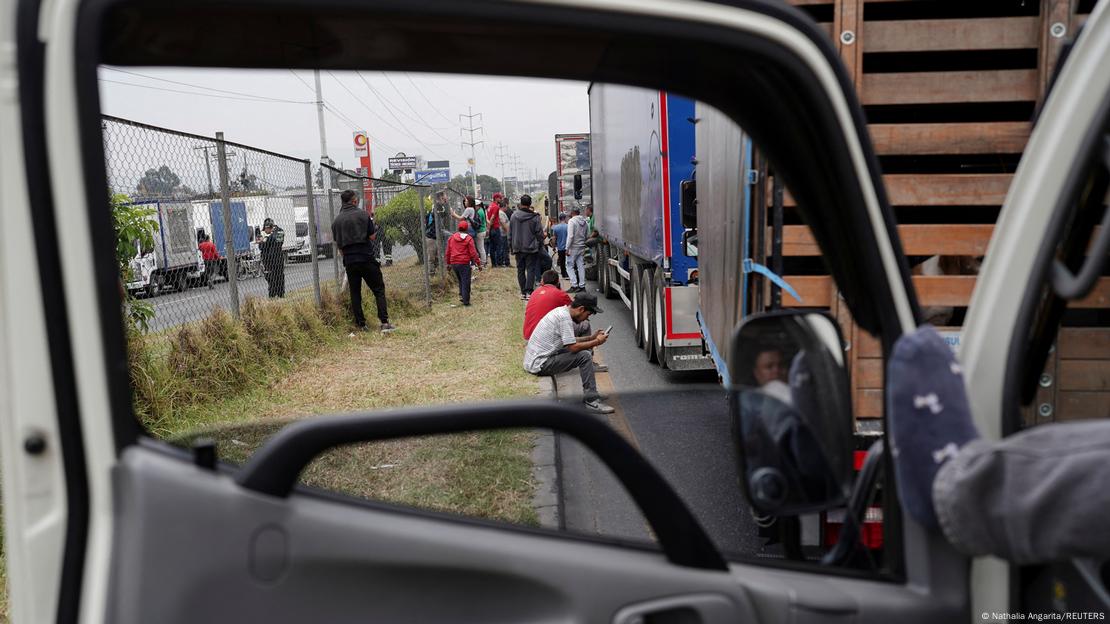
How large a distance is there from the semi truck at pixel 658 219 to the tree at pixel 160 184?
3.83 meters

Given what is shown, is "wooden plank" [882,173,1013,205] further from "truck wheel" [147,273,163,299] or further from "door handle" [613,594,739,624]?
"truck wheel" [147,273,163,299]

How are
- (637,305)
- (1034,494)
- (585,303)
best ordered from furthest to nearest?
(637,305) → (585,303) → (1034,494)

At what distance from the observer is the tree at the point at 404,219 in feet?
66.9

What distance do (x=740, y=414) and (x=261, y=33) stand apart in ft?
3.31

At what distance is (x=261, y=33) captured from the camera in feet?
4.40

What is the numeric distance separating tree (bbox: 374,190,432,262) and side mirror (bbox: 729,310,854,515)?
62.6ft

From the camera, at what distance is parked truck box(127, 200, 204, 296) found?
21.4 ft

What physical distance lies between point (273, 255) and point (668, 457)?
684cm

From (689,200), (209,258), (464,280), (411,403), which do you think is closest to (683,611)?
(689,200)

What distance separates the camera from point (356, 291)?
41.1ft

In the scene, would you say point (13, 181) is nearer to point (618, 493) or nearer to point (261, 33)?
point (261, 33)

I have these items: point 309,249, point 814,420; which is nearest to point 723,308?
point 814,420

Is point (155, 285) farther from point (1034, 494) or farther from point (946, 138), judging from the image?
point (1034, 494)

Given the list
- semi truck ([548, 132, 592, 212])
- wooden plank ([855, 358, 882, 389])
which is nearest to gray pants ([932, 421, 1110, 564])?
wooden plank ([855, 358, 882, 389])
